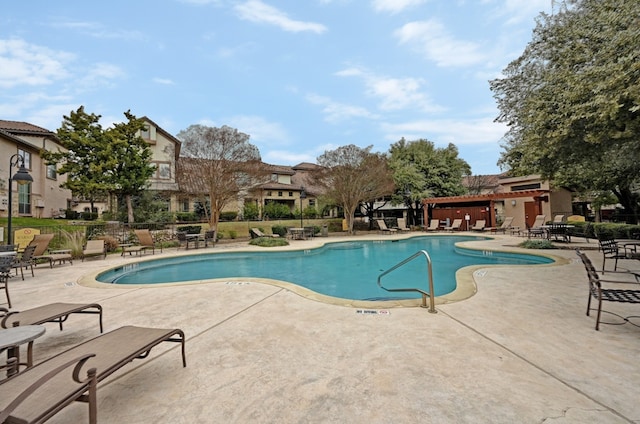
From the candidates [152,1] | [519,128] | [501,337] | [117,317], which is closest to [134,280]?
[117,317]

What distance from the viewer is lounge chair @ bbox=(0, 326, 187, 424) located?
1475mm

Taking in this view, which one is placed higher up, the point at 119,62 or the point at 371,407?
the point at 119,62

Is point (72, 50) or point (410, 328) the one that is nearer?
point (410, 328)

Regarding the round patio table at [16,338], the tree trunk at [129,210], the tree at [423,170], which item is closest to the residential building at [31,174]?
the tree trunk at [129,210]

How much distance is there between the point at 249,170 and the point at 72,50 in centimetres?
895

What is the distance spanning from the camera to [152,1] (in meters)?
10.4

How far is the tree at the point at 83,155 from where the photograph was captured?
17688mm

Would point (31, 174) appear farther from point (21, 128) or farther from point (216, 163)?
point (216, 163)

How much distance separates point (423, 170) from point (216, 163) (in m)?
18.3

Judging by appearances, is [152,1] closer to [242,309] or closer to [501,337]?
[242,309]

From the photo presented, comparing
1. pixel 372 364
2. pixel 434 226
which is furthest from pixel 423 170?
pixel 372 364

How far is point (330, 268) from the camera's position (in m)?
10.1

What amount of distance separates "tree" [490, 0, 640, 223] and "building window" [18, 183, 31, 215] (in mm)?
25389

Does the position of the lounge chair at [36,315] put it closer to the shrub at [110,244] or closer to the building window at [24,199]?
the shrub at [110,244]
